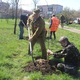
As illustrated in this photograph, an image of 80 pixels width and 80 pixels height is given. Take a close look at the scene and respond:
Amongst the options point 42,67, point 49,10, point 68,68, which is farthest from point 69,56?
point 49,10

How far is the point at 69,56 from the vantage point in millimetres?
7590

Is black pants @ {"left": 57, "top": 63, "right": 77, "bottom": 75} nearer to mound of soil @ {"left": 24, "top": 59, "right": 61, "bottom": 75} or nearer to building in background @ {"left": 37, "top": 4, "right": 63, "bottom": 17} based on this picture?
mound of soil @ {"left": 24, "top": 59, "right": 61, "bottom": 75}

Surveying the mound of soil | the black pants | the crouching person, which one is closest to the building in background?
the mound of soil

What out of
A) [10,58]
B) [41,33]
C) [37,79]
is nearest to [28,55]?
[10,58]

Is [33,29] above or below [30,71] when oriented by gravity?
above

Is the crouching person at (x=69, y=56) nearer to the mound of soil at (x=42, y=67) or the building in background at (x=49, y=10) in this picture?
the mound of soil at (x=42, y=67)

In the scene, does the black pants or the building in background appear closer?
the black pants

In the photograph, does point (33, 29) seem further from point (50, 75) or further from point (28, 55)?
point (50, 75)

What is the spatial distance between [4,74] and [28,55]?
3003 mm

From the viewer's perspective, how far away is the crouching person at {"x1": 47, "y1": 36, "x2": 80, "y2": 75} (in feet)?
24.4

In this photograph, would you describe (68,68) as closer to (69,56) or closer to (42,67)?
(69,56)

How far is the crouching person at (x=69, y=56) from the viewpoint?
7.43 m

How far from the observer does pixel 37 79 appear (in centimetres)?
683

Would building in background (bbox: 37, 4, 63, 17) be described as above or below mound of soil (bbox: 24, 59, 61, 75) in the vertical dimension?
above
